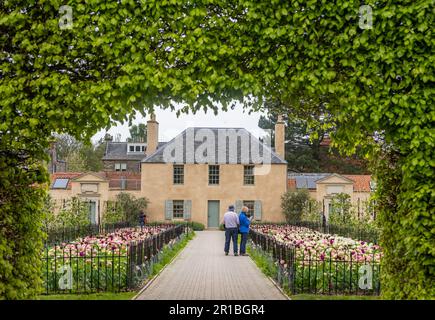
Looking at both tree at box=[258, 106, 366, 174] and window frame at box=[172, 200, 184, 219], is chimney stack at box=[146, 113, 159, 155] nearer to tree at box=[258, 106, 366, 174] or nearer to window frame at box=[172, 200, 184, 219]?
window frame at box=[172, 200, 184, 219]

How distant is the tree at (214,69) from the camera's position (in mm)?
7559

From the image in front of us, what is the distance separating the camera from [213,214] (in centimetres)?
4191

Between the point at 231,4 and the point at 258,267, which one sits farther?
the point at 258,267

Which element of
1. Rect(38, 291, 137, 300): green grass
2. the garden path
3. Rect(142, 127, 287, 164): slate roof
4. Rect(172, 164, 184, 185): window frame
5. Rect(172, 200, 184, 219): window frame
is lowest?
the garden path

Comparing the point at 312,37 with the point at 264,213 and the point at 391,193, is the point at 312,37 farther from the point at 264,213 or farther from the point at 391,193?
the point at 264,213

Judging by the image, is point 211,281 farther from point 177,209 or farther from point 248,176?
point 248,176

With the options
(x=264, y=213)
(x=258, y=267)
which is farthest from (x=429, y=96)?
(x=264, y=213)

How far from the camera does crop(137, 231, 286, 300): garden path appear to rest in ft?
36.1

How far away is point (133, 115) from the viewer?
26.6ft

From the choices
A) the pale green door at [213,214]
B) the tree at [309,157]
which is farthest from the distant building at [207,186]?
the tree at [309,157]

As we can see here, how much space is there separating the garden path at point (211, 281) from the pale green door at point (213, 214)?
2310 centimetres

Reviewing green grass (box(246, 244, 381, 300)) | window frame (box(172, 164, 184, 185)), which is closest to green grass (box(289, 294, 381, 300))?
green grass (box(246, 244, 381, 300))

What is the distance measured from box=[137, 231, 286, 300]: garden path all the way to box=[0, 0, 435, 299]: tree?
143 inches

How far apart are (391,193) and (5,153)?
5875mm
